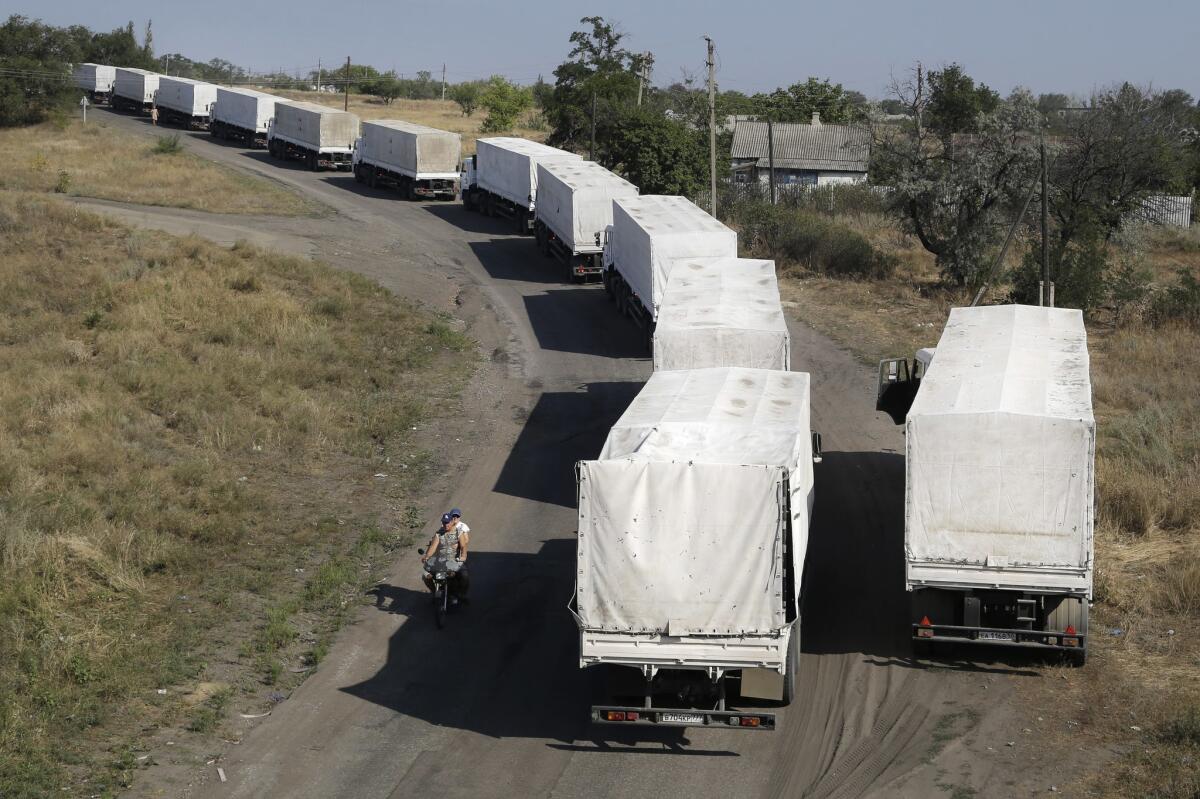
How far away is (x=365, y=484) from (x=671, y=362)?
5.46 meters

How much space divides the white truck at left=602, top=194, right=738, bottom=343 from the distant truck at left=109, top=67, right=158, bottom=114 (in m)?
54.9

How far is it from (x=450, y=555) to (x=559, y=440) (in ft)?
25.6

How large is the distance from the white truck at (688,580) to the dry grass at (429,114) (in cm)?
5891

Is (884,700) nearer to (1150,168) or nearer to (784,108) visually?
(1150,168)

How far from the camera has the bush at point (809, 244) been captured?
3775 centimetres

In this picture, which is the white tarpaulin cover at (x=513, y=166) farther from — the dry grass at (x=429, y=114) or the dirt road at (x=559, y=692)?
the dry grass at (x=429, y=114)

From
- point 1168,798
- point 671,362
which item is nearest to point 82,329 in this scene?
point 671,362

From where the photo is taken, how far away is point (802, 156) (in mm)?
68812

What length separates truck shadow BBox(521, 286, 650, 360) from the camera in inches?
1133

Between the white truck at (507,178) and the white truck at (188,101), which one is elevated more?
the white truck at (188,101)

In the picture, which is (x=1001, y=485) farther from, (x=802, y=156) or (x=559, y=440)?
(x=802, y=156)

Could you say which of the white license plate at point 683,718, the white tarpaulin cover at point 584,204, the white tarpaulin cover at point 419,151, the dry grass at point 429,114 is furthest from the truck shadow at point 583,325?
the dry grass at point 429,114

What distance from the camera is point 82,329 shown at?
26.8 metres

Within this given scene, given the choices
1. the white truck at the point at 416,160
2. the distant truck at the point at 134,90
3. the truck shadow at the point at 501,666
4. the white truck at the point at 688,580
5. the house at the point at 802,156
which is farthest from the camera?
the distant truck at the point at 134,90
